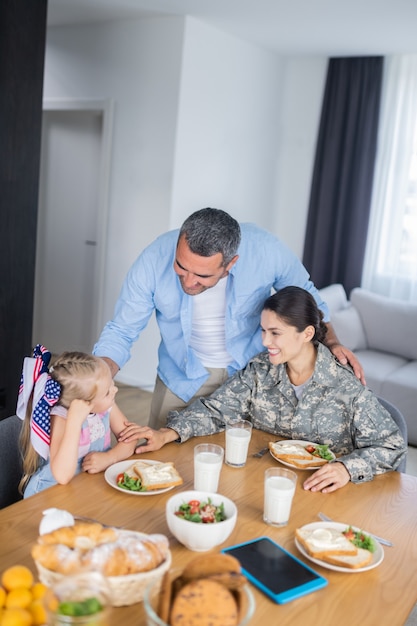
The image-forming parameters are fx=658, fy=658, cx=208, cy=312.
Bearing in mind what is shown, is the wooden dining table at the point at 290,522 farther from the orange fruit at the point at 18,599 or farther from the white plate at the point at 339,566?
the orange fruit at the point at 18,599

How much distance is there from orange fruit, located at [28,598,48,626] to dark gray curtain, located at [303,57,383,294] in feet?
16.2

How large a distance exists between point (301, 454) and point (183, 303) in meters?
0.69

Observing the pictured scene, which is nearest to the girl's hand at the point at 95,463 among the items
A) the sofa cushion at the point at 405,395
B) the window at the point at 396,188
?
the sofa cushion at the point at 405,395

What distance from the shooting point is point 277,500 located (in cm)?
146

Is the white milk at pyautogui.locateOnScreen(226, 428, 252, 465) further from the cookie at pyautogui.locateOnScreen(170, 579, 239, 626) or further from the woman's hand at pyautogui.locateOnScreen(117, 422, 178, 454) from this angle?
the cookie at pyautogui.locateOnScreen(170, 579, 239, 626)

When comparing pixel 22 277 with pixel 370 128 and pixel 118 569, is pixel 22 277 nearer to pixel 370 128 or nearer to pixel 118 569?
pixel 118 569

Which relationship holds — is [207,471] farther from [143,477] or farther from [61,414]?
[61,414]

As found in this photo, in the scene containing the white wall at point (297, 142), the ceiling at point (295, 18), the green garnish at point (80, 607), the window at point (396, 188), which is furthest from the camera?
the white wall at point (297, 142)

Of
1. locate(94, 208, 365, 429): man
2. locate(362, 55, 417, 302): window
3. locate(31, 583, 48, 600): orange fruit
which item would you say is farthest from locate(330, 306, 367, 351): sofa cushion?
locate(31, 583, 48, 600): orange fruit

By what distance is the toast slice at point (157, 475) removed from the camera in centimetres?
158

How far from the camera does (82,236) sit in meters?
5.45

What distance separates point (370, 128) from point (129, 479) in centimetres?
457

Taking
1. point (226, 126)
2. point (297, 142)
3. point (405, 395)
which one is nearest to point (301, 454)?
point (405, 395)

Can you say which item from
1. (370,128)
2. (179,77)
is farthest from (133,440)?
(370,128)
